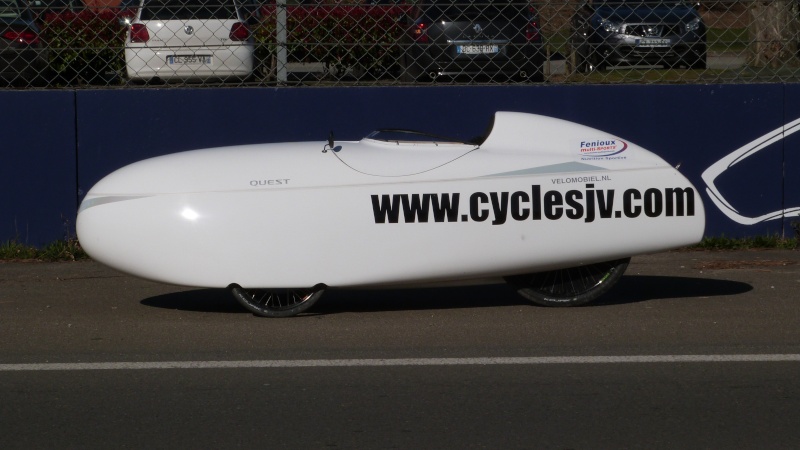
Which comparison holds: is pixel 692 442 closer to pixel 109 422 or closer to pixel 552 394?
pixel 552 394

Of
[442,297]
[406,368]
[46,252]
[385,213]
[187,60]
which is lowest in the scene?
[406,368]

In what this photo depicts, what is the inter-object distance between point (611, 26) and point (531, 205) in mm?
3237

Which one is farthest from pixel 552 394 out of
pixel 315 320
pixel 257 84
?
pixel 257 84

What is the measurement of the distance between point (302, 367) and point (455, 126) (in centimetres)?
378

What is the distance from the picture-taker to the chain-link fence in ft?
30.0

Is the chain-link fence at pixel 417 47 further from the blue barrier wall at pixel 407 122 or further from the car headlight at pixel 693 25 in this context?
the blue barrier wall at pixel 407 122

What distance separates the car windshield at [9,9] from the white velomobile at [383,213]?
3.65 meters

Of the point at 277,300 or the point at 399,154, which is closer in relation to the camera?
the point at 399,154

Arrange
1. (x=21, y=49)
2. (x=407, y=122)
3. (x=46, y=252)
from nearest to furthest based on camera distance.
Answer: (x=46, y=252) → (x=407, y=122) → (x=21, y=49)

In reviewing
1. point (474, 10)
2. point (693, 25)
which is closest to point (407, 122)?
point (474, 10)

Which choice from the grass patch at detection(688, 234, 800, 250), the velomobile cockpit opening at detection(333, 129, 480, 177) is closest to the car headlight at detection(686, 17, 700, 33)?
the grass patch at detection(688, 234, 800, 250)

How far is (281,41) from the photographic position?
916cm

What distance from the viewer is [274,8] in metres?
9.38

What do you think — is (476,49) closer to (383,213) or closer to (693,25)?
(693,25)
